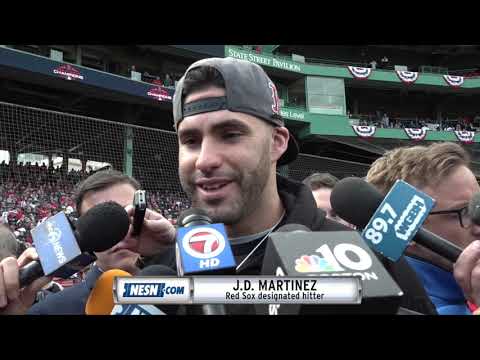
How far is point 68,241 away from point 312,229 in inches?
20.1

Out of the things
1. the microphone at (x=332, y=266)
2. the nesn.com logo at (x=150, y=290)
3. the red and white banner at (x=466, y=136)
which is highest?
the microphone at (x=332, y=266)

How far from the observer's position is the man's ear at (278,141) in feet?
3.74

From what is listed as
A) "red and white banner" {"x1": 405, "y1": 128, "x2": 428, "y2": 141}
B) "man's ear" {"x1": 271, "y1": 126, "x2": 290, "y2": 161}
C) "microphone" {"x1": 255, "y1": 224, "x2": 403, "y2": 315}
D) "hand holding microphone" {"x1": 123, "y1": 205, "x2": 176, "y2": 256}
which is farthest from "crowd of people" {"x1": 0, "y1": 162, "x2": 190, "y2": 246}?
"red and white banner" {"x1": 405, "y1": 128, "x2": 428, "y2": 141}

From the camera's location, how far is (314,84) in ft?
54.0

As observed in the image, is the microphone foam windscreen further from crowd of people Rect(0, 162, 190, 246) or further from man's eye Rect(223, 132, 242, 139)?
crowd of people Rect(0, 162, 190, 246)

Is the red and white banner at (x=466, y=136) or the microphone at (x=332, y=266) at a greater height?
the microphone at (x=332, y=266)

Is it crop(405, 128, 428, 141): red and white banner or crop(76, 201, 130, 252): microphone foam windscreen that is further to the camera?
crop(405, 128, 428, 141): red and white banner

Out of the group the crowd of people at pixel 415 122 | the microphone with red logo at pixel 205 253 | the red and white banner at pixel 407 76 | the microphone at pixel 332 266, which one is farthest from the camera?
the crowd of people at pixel 415 122

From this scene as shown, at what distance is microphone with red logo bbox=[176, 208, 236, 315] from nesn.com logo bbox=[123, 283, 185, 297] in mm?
33

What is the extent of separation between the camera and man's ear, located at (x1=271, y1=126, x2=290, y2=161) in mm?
1140

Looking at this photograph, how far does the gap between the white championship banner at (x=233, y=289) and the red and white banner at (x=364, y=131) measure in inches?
622

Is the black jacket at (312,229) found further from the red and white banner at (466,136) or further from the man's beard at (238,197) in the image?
the red and white banner at (466,136)

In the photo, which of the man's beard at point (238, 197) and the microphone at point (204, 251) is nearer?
the microphone at point (204, 251)

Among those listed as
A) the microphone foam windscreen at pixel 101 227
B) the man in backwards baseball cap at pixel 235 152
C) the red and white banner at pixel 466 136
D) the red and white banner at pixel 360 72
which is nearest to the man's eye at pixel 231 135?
the man in backwards baseball cap at pixel 235 152
